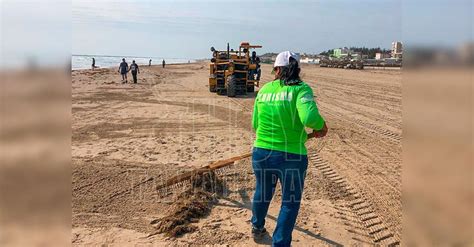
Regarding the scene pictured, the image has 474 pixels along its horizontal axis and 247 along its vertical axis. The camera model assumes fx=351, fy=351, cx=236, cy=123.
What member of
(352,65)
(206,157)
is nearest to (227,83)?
(206,157)

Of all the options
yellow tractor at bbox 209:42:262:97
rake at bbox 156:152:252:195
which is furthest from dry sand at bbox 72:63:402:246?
yellow tractor at bbox 209:42:262:97

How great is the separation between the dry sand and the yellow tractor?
527 cm

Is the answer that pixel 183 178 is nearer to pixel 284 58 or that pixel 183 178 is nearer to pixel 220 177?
pixel 220 177

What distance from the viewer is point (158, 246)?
348 centimetres

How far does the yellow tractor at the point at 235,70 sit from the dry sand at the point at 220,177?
17.3 ft

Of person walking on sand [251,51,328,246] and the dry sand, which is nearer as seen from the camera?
person walking on sand [251,51,328,246]

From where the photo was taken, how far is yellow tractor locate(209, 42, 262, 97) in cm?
1577

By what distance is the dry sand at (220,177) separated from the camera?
3727 mm

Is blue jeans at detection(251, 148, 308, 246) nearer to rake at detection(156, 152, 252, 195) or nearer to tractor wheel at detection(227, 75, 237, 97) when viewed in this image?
rake at detection(156, 152, 252, 195)

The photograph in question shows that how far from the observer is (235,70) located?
52.0 feet

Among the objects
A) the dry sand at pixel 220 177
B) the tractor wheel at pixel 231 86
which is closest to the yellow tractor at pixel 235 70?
the tractor wheel at pixel 231 86

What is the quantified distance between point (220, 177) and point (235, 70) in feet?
36.2

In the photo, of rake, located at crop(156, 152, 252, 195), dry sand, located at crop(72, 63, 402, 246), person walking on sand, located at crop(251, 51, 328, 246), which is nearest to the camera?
person walking on sand, located at crop(251, 51, 328, 246)

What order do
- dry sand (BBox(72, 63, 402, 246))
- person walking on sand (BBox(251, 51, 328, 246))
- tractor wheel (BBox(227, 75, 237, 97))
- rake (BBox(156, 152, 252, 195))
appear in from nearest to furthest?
1. person walking on sand (BBox(251, 51, 328, 246))
2. dry sand (BBox(72, 63, 402, 246))
3. rake (BBox(156, 152, 252, 195))
4. tractor wheel (BBox(227, 75, 237, 97))
